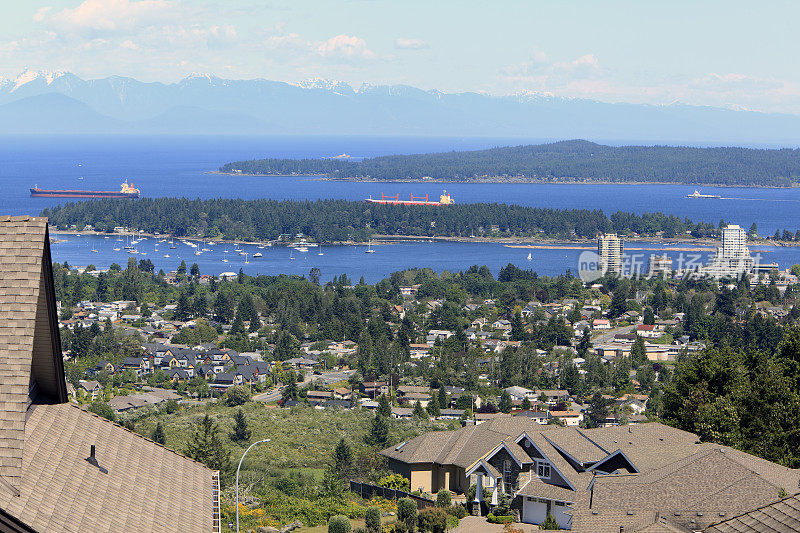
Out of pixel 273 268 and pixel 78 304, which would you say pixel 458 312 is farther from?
pixel 273 268

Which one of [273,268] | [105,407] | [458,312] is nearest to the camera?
[105,407]

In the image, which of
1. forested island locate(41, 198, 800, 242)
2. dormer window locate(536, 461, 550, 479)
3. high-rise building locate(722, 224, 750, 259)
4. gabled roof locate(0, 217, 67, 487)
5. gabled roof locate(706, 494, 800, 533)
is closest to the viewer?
gabled roof locate(0, 217, 67, 487)

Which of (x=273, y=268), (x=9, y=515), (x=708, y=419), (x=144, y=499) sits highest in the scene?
(x=9, y=515)

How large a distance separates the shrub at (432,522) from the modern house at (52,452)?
1080 cm

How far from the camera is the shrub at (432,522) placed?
15.8 metres

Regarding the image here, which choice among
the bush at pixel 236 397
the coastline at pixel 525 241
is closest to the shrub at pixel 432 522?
the bush at pixel 236 397

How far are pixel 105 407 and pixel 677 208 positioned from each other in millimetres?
148446

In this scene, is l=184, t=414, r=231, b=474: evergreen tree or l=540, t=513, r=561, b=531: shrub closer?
l=540, t=513, r=561, b=531: shrub

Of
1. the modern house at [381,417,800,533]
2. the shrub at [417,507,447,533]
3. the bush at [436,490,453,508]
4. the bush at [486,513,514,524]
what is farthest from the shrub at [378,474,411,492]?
the shrub at [417,507,447,533]

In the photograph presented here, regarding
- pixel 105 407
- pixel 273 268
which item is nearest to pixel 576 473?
pixel 105 407

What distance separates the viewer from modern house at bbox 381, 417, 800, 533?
13.3 metres

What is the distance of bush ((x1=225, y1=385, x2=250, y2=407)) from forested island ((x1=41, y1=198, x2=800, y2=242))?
8587 cm

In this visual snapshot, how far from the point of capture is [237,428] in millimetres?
28719

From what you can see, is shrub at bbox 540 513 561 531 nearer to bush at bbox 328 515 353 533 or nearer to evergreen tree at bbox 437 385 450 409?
bush at bbox 328 515 353 533
